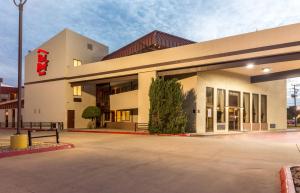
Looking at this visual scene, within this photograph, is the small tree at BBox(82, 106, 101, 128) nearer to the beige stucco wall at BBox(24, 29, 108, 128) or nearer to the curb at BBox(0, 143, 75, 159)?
the beige stucco wall at BBox(24, 29, 108, 128)

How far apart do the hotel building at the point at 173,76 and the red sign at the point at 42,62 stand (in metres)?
0.07

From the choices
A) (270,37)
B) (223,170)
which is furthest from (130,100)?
(223,170)

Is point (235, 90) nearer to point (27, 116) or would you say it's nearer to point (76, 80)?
point (76, 80)

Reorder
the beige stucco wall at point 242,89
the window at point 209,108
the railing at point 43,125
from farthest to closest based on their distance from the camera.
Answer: the railing at point 43,125 < the window at point 209,108 < the beige stucco wall at point 242,89

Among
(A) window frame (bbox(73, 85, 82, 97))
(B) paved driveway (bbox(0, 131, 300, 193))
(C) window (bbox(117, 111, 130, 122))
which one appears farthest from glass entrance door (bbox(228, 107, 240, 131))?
(B) paved driveway (bbox(0, 131, 300, 193))

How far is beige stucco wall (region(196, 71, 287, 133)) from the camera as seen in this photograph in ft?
95.3

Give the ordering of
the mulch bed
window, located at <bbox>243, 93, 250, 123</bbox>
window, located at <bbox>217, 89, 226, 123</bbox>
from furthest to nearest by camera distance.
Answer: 1. window, located at <bbox>243, 93, 250, 123</bbox>
2. window, located at <bbox>217, 89, 226, 123</bbox>
3. the mulch bed

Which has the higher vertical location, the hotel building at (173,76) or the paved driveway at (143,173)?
the hotel building at (173,76)

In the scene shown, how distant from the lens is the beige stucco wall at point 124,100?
35.7 metres

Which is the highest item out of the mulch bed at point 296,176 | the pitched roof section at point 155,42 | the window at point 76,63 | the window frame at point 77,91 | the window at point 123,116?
the pitched roof section at point 155,42

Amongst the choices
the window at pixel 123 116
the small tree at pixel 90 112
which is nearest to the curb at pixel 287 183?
the window at pixel 123 116

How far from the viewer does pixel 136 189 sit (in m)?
7.48

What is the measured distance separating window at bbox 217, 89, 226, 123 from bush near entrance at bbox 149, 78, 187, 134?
556 cm

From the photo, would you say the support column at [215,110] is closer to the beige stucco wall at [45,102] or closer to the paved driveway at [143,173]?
the paved driveway at [143,173]
